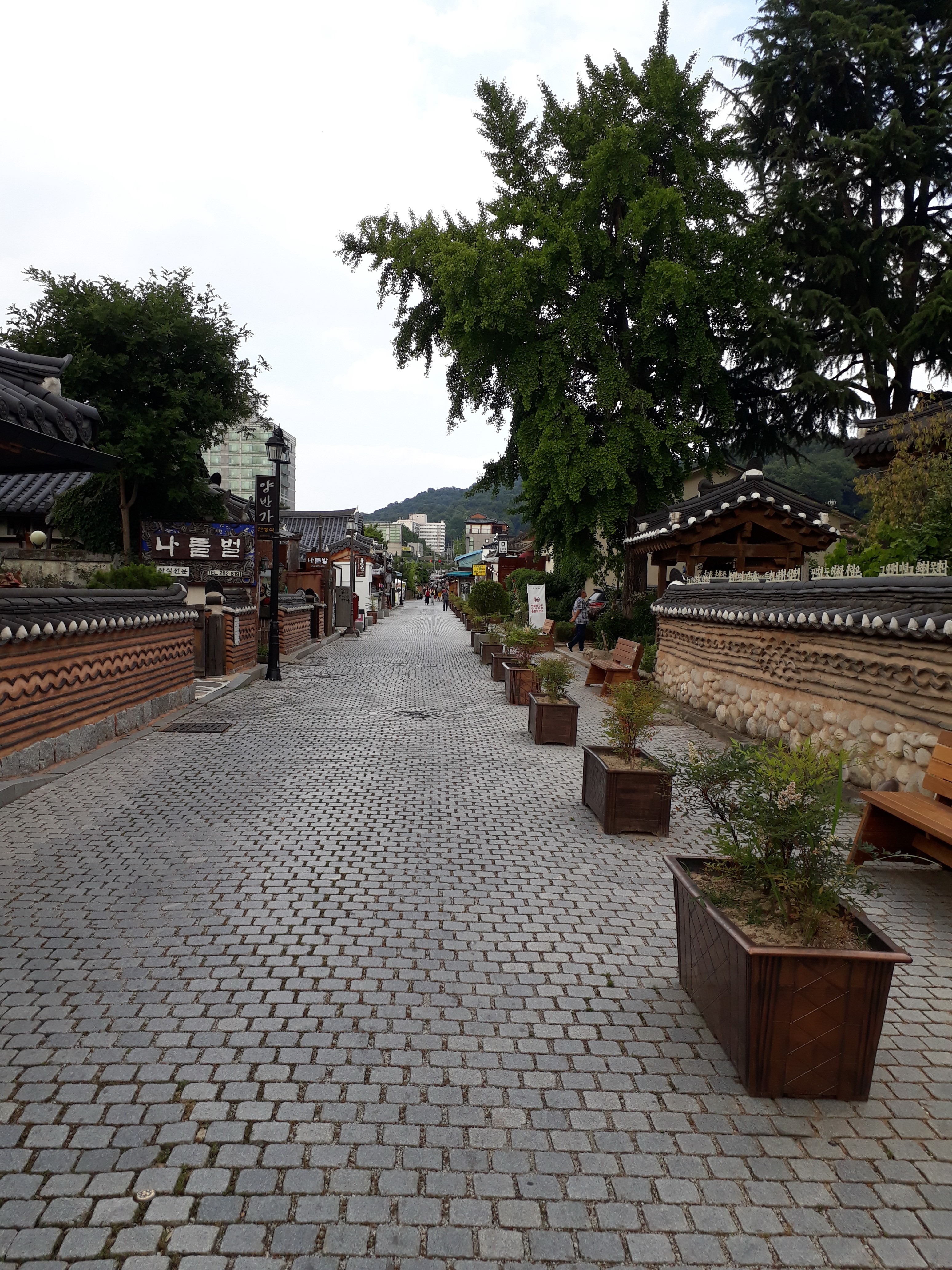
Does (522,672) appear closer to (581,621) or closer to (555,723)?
(555,723)

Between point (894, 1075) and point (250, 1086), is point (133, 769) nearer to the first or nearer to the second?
point (250, 1086)

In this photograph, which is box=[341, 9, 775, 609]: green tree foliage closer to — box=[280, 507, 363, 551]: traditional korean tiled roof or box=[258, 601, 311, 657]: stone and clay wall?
box=[258, 601, 311, 657]: stone and clay wall

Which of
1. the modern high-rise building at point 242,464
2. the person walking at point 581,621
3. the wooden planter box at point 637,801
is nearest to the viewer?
the wooden planter box at point 637,801

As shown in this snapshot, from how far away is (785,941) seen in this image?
3246 millimetres

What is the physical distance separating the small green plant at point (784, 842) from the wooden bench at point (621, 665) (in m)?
8.82

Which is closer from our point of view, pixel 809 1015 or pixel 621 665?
pixel 809 1015

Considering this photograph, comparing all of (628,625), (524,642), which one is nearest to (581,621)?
(628,625)

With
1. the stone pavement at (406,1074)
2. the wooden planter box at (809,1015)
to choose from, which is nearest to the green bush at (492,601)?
the stone pavement at (406,1074)

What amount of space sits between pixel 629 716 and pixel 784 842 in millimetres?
3256

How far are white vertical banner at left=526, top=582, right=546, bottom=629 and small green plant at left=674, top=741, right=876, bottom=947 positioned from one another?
1405 centimetres

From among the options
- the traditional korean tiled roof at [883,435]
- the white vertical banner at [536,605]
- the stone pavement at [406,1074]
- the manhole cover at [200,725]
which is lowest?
the manhole cover at [200,725]

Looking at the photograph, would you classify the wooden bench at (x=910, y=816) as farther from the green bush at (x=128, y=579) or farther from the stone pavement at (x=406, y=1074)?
the green bush at (x=128, y=579)

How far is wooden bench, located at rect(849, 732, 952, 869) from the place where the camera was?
17.6 feet

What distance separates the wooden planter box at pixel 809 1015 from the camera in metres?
3.07
